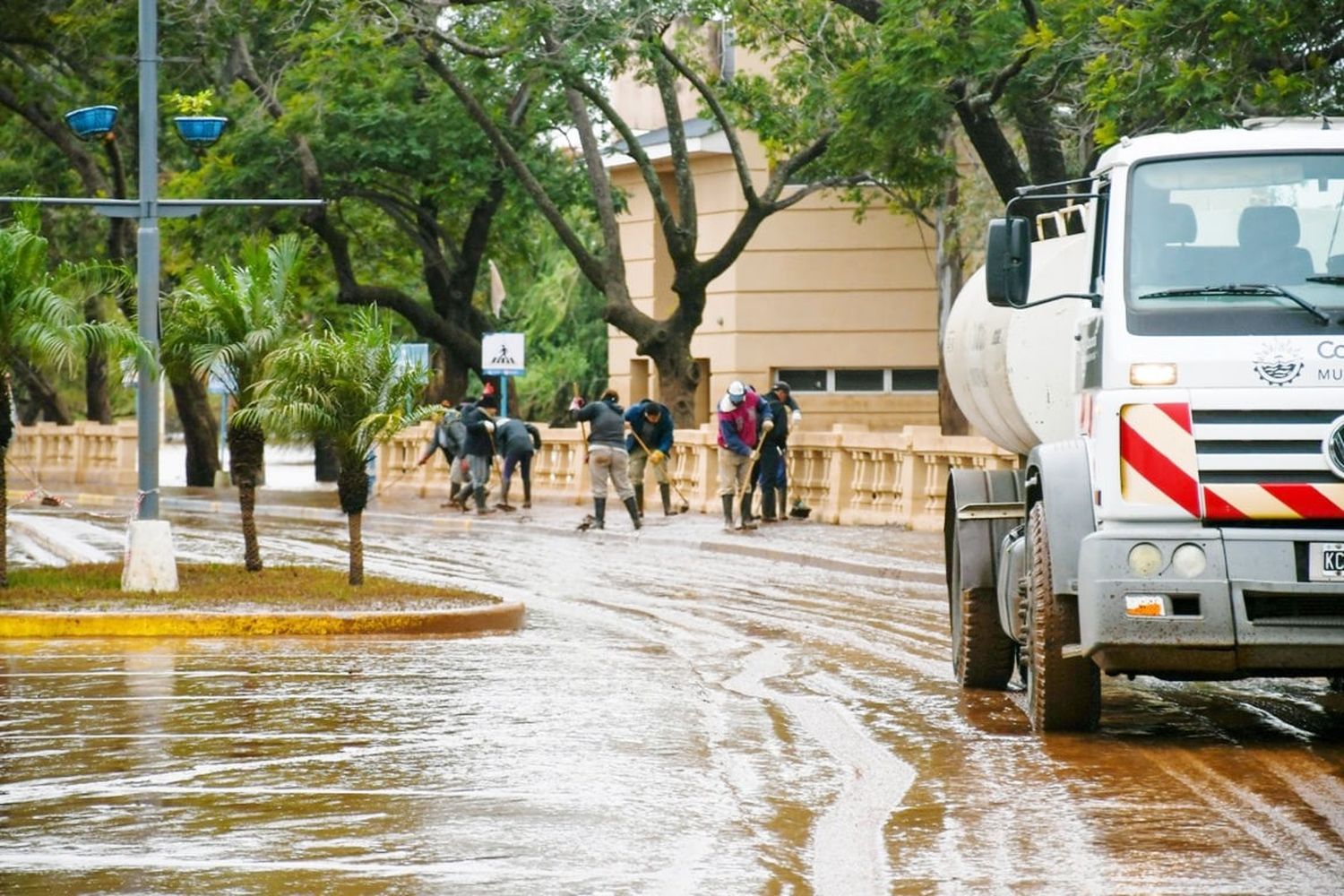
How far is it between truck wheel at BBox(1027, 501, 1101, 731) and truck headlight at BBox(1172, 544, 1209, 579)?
2.76 ft

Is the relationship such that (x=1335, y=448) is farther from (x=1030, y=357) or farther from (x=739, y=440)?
(x=739, y=440)

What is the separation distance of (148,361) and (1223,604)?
34.0 feet

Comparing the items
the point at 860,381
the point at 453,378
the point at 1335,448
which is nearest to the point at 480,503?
the point at 453,378

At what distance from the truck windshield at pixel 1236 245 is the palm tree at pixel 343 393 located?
8.59 m

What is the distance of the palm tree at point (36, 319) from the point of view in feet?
55.6

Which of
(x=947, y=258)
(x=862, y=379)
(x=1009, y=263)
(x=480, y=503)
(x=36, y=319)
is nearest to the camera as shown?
(x=1009, y=263)

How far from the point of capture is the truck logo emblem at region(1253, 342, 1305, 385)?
31.4 ft

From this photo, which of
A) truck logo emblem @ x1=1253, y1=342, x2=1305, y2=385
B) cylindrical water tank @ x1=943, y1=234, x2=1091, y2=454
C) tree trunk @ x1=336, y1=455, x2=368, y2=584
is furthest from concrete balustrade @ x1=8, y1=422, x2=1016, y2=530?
truck logo emblem @ x1=1253, y1=342, x2=1305, y2=385

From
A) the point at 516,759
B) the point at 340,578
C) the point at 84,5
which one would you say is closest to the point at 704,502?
the point at 84,5

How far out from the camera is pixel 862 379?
46969 millimetres

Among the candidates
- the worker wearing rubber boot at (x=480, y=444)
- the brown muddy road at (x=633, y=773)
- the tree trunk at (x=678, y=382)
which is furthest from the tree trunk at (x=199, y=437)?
the brown muddy road at (x=633, y=773)

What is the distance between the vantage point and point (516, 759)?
9820 millimetres

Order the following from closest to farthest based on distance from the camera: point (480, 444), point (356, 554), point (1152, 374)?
point (1152, 374), point (356, 554), point (480, 444)

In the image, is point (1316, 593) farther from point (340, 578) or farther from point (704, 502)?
point (704, 502)
